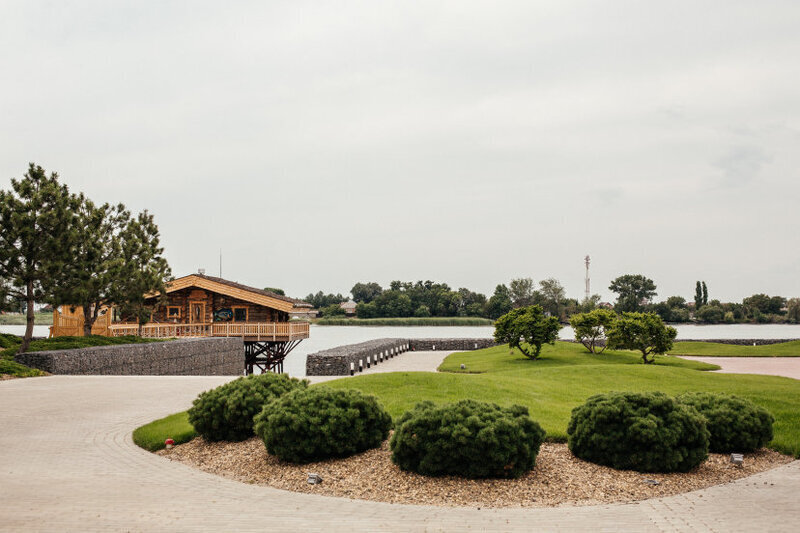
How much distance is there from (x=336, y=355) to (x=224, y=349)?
28.5 feet

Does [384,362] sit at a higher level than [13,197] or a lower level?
lower

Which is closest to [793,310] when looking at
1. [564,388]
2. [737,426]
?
[564,388]

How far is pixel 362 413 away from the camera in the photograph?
8.94 m

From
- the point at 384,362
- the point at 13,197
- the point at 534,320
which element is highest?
the point at 13,197

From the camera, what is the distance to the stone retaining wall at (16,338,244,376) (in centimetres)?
2022

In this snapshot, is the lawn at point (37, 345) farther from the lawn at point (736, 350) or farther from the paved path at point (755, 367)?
the lawn at point (736, 350)

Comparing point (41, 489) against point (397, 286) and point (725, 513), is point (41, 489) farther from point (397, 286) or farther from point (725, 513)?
point (397, 286)

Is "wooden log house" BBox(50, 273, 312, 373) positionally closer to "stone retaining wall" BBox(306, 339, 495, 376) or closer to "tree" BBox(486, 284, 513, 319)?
"stone retaining wall" BBox(306, 339, 495, 376)

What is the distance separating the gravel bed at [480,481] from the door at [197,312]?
103 ft

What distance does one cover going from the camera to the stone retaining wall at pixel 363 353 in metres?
24.8

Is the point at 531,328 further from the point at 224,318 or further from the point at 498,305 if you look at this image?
the point at 498,305

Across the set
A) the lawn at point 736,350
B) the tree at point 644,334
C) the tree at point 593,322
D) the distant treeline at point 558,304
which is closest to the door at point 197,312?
the tree at point 593,322

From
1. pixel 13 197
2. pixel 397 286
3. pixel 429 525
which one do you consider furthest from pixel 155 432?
pixel 397 286

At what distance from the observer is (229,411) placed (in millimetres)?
9742
